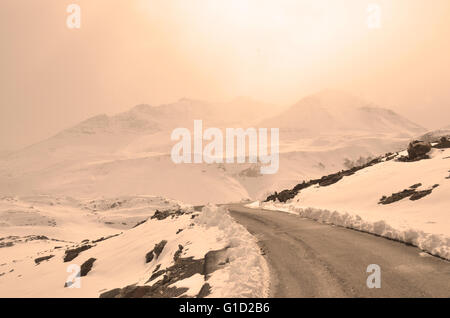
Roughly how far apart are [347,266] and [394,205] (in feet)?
35.3

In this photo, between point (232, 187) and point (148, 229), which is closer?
point (148, 229)

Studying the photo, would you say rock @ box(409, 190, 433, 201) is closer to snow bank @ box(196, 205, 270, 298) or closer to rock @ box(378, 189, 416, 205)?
rock @ box(378, 189, 416, 205)

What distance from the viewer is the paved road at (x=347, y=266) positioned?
23.3ft

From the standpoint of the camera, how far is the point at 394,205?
57.7 ft

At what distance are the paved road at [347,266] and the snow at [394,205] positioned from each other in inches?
26.3

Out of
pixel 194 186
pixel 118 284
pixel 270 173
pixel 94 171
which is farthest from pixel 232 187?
pixel 118 284

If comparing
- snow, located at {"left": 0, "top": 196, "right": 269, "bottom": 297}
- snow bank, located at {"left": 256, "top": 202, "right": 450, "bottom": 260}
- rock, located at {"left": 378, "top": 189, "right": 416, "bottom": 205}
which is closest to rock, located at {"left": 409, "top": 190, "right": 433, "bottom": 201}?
rock, located at {"left": 378, "top": 189, "right": 416, "bottom": 205}

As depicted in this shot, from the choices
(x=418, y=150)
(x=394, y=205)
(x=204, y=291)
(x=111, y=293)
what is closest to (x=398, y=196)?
(x=394, y=205)

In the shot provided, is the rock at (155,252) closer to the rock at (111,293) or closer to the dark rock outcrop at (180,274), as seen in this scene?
the rock at (111,293)

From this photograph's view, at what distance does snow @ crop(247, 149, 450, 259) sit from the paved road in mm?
668

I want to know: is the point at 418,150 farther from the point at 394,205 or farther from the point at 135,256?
the point at 135,256

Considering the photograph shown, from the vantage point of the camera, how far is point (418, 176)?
20.4m

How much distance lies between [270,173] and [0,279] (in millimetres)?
100901
